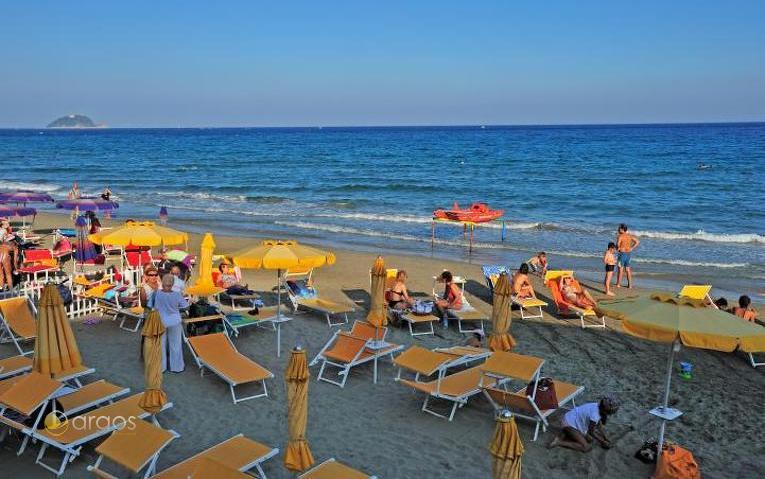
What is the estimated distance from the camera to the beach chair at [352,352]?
8.52 metres

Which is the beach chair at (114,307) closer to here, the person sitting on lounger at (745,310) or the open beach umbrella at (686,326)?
the open beach umbrella at (686,326)

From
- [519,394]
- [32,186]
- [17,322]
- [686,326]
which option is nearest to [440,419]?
[519,394]

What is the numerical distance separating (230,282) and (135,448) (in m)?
6.30

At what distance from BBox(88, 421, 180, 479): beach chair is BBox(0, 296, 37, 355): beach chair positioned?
3.85m

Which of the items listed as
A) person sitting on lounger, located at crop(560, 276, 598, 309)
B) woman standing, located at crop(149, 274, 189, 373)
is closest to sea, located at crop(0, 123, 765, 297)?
person sitting on lounger, located at crop(560, 276, 598, 309)

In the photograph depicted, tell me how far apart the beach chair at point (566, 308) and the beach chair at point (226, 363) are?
5.74 metres

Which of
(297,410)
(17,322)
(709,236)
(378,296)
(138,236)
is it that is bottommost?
(709,236)

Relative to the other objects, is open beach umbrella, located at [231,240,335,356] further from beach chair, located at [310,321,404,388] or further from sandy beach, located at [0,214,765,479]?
sandy beach, located at [0,214,765,479]

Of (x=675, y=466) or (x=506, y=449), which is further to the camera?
(x=675, y=466)

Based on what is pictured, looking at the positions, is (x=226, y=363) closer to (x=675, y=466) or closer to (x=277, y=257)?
(x=277, y=257)

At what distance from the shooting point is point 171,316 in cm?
832

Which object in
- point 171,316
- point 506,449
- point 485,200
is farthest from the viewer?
point 485,200

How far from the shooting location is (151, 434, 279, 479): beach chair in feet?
17.9

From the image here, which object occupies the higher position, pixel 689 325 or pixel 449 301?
pixel 689 325
